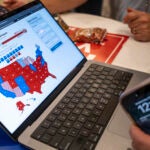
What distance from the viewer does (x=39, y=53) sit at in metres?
0.67

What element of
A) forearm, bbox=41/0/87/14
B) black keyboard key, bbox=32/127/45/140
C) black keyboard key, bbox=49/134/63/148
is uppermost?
forearm, bbox=41/0/87/14

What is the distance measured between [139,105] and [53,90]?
0.29 meters

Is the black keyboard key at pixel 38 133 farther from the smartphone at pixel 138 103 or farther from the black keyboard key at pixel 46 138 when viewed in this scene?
the smartphone at pixel 138 103

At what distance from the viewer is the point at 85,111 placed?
61 centimetres

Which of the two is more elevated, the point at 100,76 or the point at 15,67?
the point at 15,67

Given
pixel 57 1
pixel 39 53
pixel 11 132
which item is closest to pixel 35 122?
pixel 11 132

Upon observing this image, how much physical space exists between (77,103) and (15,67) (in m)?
0.16

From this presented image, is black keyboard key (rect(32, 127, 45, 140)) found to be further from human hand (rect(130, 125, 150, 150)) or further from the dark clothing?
the dark clothing

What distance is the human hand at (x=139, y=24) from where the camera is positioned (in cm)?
96

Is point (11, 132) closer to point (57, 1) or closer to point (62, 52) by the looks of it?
point (62, 52)

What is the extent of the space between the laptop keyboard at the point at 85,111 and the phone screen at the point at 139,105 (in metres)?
0.14

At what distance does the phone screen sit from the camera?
40cm

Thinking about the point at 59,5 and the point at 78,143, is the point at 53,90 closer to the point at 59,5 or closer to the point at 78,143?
the point at 78,143

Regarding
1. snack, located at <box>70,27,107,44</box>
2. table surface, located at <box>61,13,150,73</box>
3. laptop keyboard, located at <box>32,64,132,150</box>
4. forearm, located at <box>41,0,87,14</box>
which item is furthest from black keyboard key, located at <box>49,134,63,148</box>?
forearm, located at <box>41,0,87,14</box>
